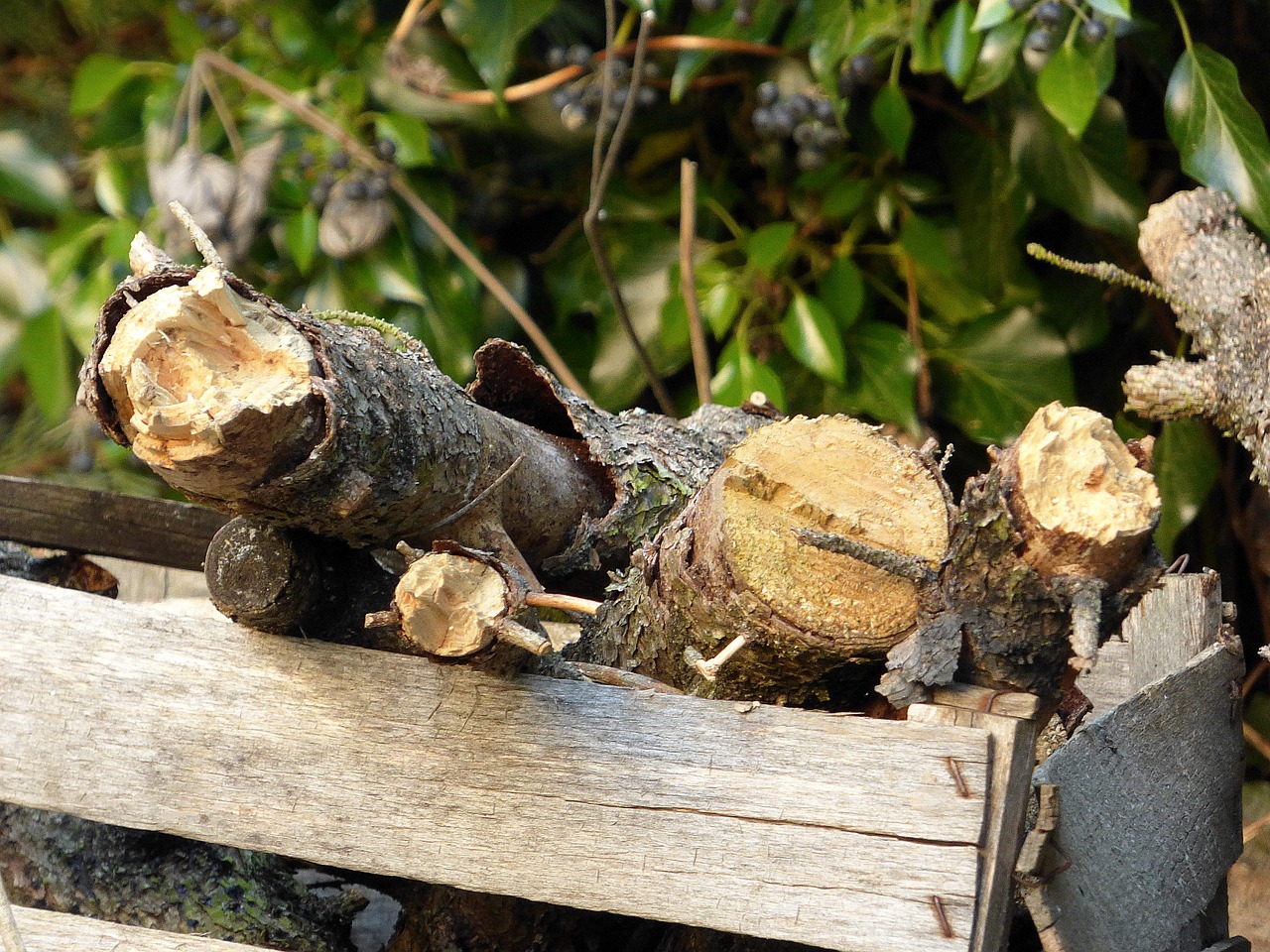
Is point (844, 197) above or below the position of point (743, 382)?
above

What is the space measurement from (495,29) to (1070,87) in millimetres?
715

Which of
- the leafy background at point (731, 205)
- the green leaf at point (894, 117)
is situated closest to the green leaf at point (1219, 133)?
the leafy background at point (731, 205)

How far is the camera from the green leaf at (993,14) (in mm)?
1247

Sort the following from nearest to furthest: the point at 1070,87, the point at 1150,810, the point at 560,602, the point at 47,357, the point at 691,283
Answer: the point at 560,602 → the point at 1150,810 → the point at 1070,87 → the point at 691,283 → the point at 47,357

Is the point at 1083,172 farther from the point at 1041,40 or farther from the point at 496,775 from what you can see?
the point at 496,775

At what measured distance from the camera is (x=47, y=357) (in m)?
1.75

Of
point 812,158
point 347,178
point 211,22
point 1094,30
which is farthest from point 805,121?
point 211,22

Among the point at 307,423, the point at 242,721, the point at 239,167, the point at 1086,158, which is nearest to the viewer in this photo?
the point at 307,423

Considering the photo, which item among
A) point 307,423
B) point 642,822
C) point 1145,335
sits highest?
point 307,423

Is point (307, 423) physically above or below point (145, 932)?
above

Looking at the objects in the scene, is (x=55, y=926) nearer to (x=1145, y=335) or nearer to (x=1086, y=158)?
(x=1086, y=158)

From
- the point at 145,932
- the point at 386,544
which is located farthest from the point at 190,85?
the point at 145,932

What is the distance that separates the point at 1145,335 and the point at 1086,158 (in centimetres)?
37

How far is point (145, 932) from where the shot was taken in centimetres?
76
